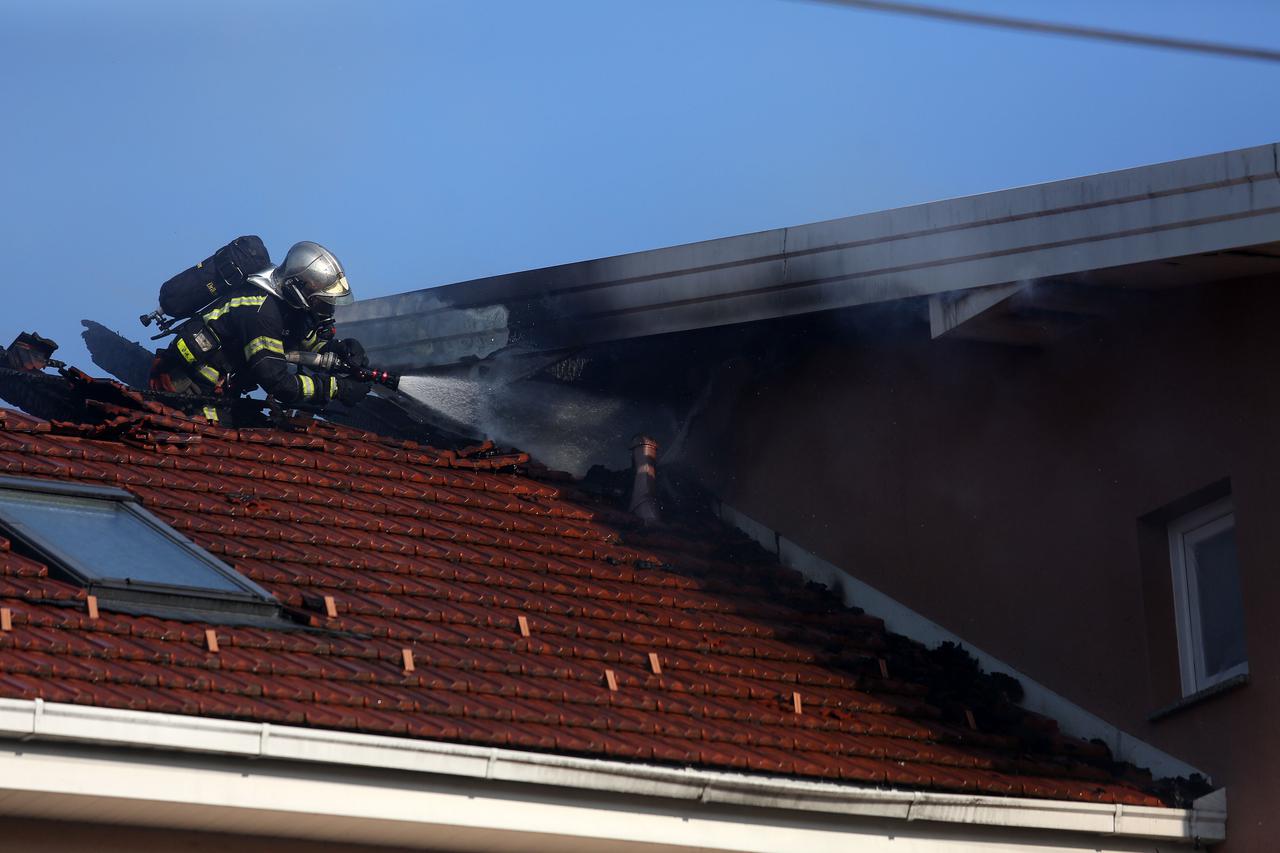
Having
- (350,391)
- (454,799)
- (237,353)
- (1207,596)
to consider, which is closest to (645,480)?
(350,391)

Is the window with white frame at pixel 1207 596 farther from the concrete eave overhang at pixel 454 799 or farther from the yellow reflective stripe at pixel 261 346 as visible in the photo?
the yellow reflective stripe at pixel 261 346

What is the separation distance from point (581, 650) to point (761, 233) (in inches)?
106

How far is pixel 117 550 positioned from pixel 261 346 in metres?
2.98

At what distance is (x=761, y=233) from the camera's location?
8.82m

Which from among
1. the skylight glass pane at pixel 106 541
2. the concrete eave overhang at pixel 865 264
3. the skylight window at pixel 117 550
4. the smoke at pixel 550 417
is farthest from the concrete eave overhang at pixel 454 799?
the smoke at pixel 550 417

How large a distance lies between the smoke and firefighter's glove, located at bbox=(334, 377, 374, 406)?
56 cm

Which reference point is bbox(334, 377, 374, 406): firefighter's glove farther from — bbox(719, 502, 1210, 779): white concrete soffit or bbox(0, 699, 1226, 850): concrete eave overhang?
bbox(0, 699, 1226, 850): concrete eave overhang

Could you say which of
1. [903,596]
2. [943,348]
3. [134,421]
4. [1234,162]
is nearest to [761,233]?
[943,348]

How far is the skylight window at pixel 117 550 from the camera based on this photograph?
6.20 meters

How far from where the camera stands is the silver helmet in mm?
9695

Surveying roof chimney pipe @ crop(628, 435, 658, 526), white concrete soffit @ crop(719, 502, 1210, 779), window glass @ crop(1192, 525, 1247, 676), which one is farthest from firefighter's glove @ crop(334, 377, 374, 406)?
window glass @ crop(1192, 525, 1247, 676)

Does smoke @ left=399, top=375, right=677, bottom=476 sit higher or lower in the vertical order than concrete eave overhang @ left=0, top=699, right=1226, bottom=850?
higher

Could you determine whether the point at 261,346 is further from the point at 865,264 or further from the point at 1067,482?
the point at 1067,482

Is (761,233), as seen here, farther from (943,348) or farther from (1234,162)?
(1234,162)
